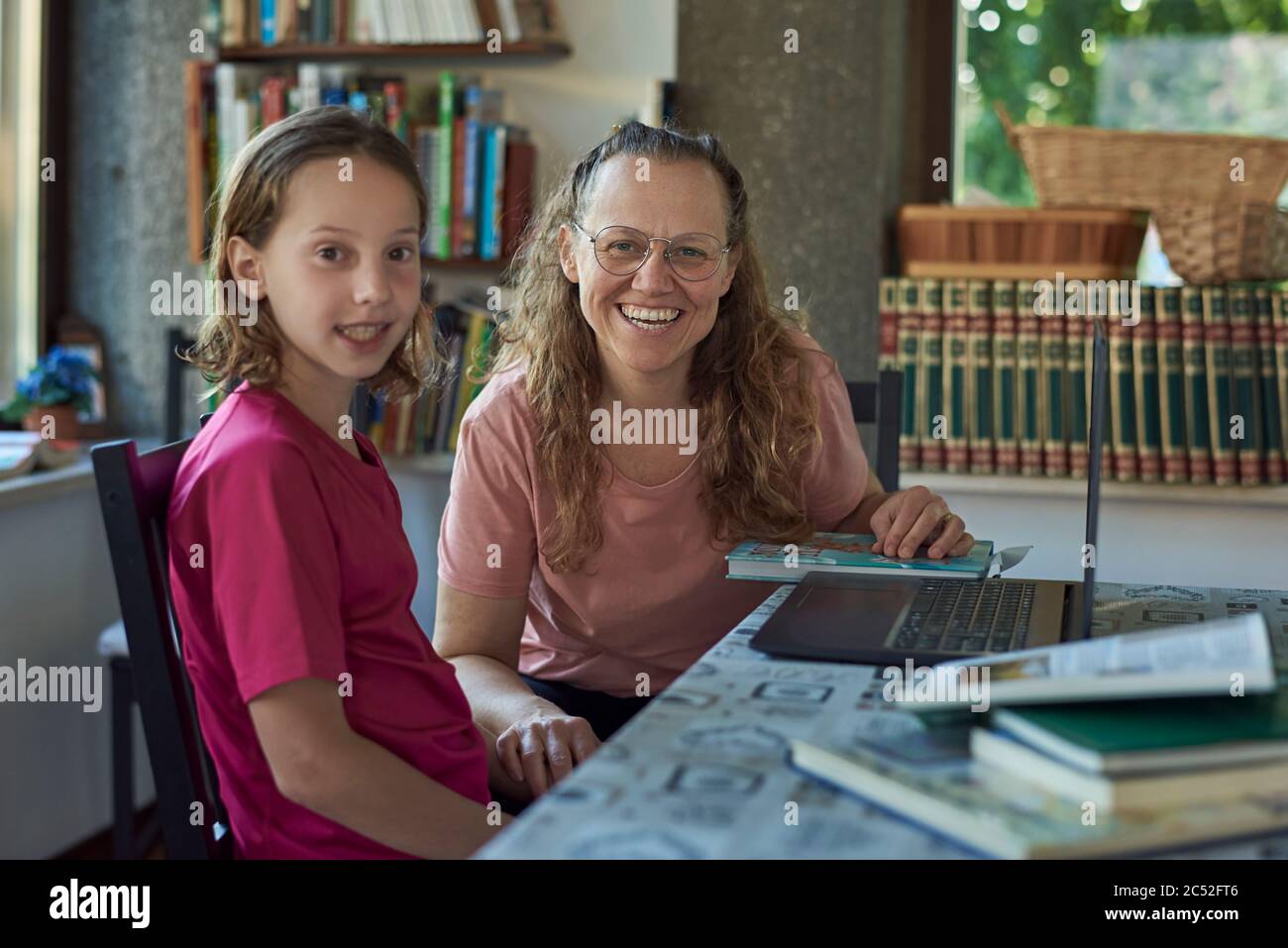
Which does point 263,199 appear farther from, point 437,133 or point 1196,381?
point 1196,381

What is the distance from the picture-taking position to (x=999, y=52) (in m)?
2.69

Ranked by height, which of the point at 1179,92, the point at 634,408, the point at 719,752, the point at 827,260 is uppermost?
the point at 1179,92

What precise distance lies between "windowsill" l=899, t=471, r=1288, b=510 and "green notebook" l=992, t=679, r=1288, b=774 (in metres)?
1.55

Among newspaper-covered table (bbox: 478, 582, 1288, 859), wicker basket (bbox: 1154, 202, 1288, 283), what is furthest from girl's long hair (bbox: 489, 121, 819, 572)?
wicker basket (bbox: 1154, 202, 1288, 283)

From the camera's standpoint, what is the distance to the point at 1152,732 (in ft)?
2.52

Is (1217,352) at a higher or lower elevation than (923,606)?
higher

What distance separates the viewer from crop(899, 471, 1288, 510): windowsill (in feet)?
7.66

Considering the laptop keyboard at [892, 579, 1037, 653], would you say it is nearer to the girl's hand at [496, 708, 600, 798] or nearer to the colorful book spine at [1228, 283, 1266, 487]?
the girl's hand at [496, 708, 600, 798]

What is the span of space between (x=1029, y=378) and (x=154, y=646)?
1.75 m

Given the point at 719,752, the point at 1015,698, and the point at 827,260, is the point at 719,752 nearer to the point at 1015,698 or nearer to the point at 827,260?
the point at 1015,698

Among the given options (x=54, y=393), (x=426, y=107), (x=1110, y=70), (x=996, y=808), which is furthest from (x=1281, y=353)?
(x=54, y=393)

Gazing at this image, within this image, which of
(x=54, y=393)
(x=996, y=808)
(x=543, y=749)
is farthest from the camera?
(x=54, y=393)

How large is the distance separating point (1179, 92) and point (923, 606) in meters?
1.79

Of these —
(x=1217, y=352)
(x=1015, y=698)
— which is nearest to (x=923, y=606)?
(x=1015, y=698)
